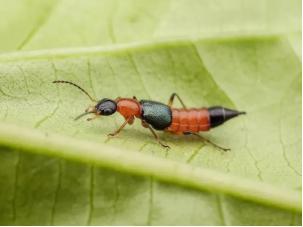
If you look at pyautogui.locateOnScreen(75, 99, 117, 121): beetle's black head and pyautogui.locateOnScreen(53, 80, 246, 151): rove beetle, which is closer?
pyautogui.locateOnScreen(75, 99, 117, 121): beetle's black head

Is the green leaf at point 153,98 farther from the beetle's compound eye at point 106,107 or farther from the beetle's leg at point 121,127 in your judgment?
the beetle's compound eye at point 106,107

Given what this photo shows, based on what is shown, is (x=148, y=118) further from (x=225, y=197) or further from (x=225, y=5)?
(x=225, y=5)

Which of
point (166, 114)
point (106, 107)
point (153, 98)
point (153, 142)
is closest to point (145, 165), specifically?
point (153, 142)

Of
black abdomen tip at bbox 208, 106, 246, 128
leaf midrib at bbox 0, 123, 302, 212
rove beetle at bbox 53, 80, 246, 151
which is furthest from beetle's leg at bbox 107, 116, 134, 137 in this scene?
black abdomen tip at bbox 208, 106, 246, 128

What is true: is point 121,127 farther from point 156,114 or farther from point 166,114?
point 166,114

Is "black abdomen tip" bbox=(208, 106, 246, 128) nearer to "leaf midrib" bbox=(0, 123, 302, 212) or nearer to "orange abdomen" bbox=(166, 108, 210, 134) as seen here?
"orange abdomen" bbox=(166, 108, 210, 134)

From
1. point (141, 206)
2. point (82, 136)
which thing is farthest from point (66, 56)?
point (141, 206)
